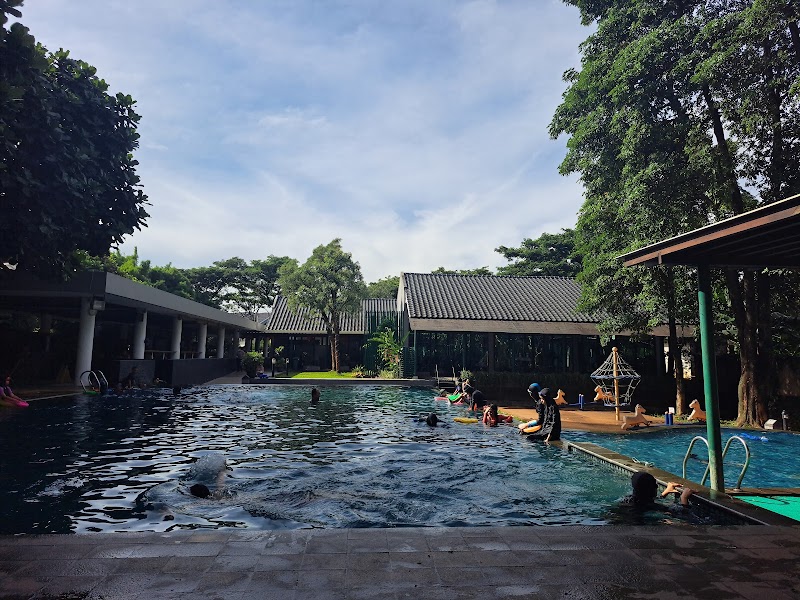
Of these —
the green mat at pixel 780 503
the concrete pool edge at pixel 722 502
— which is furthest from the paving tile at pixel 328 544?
the green mat at pixel 780 503

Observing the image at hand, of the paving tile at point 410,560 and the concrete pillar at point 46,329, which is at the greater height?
the concrete pillar at point 46,329

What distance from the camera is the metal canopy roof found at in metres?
5.10

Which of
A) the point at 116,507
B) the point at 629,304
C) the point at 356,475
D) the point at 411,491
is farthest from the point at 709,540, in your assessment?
the point at 629,304

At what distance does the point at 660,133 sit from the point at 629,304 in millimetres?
6436

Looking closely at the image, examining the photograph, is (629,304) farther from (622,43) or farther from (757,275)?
(622,43)

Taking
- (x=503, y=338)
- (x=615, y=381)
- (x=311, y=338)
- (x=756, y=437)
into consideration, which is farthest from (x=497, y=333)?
(x=311, y=338)

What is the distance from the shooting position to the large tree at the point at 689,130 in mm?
14258

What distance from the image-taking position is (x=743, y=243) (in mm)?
6270

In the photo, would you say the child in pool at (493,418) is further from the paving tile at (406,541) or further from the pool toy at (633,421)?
the paving tile at (406,541)

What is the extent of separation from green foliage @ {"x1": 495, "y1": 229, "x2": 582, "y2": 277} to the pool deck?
4362cm

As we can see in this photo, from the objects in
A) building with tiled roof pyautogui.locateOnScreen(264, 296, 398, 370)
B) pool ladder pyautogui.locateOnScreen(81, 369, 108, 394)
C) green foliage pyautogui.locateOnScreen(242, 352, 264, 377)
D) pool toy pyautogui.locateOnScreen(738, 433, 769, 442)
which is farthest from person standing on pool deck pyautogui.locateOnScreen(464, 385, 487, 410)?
building with tiled roof pyautogui.locateOnScreen(264, 296, 398, 370)

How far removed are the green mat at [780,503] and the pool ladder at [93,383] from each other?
2007 centimetres

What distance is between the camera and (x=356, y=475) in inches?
344

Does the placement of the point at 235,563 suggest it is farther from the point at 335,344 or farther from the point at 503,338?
the point at 335,344
